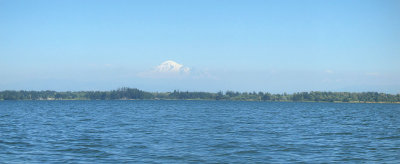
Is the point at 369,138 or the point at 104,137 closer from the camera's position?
the point at 104,137

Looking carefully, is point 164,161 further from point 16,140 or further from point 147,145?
point 16,140

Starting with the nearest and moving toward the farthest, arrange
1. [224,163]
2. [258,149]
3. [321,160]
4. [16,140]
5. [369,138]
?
1. [224,163]
2. [321,160]
3. [258,149]
4. [16,140]
5. [369,138]

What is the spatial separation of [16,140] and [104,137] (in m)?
7.94

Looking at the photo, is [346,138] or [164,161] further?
[346,138]

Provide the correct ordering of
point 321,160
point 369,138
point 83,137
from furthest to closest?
point 369,138, point 83,137, point 321,160

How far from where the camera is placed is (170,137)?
37.8 metres

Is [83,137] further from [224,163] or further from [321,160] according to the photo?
[321,160]

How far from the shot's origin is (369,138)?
40.0 m

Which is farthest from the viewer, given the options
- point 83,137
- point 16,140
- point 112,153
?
point 83,137

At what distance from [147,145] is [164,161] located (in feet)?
23.9

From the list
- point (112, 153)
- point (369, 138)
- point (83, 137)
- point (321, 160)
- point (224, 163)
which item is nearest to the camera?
point (224, 163)

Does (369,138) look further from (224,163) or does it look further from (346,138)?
(224,163)

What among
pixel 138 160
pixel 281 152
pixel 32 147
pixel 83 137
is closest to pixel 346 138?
pixel 281 152

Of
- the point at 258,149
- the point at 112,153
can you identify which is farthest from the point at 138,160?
the point at 258,149
